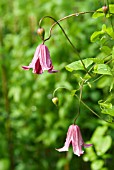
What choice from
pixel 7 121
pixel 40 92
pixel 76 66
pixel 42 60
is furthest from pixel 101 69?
pixel 7 121

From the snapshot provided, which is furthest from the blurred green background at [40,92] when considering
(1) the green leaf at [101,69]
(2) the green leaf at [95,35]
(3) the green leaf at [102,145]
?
(1) the green leaf at [101,69]

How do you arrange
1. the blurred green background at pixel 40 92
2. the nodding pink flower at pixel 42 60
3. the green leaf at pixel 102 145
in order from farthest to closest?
the blurred green background at pixel 40 92
the green leaf at pixel 102 145
the nodding pink flower at pixel 42 60

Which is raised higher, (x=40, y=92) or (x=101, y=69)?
(x=101, y=69)

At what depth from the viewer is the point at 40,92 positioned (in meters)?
2.79

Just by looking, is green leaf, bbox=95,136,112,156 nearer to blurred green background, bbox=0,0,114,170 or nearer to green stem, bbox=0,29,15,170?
blurred green background, bbox=0,0,114,170

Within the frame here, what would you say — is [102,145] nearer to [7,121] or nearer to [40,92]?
[40,92]

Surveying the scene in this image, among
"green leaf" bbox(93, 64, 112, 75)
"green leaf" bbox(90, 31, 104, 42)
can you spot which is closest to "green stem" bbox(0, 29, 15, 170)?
"green leaf" bbox(90, 31, 104, 42)

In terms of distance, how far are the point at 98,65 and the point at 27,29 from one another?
1693mm

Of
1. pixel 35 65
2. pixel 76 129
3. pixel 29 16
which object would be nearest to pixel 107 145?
pixel 76 129

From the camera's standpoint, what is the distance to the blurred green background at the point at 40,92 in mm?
2719

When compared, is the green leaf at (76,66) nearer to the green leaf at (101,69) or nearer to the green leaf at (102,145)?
the green leaf at (101,69)

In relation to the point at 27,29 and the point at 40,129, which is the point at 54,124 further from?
the point at 27,29

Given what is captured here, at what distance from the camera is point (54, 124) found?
2.82m

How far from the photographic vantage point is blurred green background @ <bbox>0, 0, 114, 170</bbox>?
2719mm
